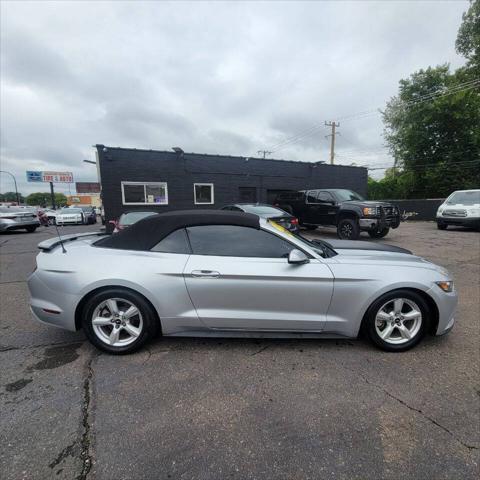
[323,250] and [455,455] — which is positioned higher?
[323,250]

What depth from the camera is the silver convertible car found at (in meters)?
2.55

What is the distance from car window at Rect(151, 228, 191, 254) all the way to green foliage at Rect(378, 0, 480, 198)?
30.0m

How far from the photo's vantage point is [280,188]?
57.7 ft

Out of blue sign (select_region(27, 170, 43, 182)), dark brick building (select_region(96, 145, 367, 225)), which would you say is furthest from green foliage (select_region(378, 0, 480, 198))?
blue sign (select_region(27, 170, 43, 182))

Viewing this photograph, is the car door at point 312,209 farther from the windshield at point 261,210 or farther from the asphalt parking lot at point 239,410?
the asphalt parking lot at point 239,410

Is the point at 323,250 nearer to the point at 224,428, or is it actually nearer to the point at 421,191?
the point at 224,428

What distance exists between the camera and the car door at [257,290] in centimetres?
254

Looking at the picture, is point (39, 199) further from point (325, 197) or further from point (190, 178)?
point (325, 197)

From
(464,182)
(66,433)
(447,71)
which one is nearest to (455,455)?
(66,433)

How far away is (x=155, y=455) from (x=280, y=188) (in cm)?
1691

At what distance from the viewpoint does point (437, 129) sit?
2578cm

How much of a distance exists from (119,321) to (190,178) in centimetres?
1382

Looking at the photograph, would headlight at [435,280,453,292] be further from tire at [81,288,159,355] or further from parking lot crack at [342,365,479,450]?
tire at [81,288,159,355]

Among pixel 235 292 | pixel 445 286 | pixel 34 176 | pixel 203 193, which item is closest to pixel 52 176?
pixel 34 176
